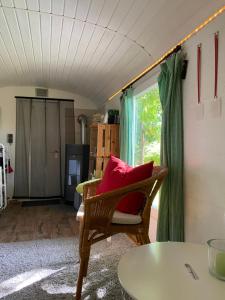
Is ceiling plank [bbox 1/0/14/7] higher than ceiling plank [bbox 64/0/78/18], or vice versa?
ceiling plank [bbox 1/0/14/7]

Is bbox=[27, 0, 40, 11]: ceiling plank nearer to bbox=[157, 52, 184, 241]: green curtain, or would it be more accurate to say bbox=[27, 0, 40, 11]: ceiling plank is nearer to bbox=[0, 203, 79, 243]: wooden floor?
bbox=[157, 52, 184, 241]: green curtain

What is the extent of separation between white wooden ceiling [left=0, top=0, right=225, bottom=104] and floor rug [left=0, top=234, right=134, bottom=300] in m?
1.96

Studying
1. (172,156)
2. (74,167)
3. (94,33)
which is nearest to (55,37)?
(94,33)

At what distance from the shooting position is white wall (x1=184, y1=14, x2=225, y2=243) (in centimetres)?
164

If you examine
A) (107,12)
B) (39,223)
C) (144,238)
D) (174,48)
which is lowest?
(39,223)

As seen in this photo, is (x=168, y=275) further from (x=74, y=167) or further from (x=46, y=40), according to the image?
(x=74, y=167)

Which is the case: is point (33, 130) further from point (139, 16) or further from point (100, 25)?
point (139, 16)

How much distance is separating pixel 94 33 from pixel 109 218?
1661 millimetres

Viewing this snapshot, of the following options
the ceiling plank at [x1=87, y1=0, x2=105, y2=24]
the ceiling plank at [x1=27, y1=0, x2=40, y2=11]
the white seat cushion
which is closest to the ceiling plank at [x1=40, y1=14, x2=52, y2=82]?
the ceiling plank at [x1=27, y1=0, x2=40, y2=11]

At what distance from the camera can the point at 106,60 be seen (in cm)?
305

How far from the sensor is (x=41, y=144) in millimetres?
5074

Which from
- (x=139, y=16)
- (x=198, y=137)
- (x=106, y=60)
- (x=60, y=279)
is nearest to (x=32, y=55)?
(x=106, y=60)

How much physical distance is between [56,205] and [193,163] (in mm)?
3248

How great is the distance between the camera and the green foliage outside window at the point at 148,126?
2.90m
